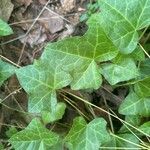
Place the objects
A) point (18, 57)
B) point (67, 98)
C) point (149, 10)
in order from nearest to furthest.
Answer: point (149, 10)
point (67, 98)
point (18, 57)

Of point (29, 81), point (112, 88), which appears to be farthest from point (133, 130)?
point (29, 81)

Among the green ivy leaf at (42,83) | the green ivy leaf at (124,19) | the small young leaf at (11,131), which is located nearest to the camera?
the green ivy leaf at (124,19)

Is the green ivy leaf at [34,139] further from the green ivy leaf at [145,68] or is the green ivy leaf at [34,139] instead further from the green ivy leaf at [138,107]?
the green ivy leaf at [145,68]

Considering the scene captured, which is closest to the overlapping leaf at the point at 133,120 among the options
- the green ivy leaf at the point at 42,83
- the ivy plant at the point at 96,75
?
the ivy plant at the point at 96,75

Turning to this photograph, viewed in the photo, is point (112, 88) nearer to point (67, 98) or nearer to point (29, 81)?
point (67, 98)

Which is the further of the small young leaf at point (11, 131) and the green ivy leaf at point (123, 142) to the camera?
the small young leaf at point (11, 131)

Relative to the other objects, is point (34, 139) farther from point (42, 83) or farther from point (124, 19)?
point (124, 19)

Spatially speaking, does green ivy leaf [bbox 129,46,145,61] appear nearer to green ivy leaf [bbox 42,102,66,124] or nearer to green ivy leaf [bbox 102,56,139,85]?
green ivy leaf [bbox 102,56,139,85]
